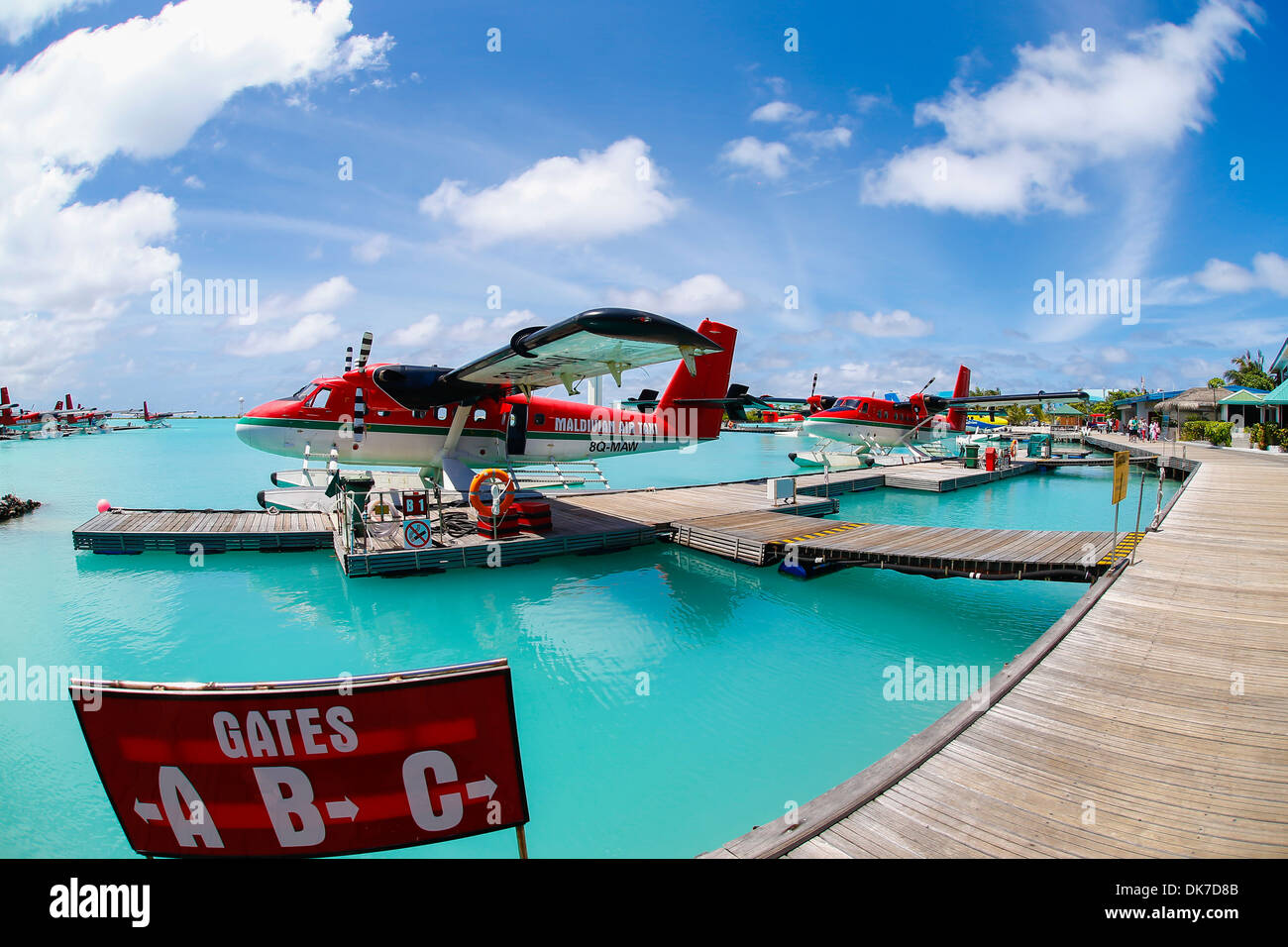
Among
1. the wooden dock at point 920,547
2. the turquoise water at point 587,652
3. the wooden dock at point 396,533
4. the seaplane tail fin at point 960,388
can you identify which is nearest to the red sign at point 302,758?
the turquoise water at point 587,652

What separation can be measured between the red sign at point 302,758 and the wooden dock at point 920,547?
10006mm

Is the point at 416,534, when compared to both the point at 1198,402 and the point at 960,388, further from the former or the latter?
the point at 1198,402

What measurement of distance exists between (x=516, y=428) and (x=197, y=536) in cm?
804

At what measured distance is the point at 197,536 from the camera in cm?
1377

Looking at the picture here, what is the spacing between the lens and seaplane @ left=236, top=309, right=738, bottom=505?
11703 mm

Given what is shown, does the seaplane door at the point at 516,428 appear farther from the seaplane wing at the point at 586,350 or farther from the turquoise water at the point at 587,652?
the turquoise water at the point at 587,652

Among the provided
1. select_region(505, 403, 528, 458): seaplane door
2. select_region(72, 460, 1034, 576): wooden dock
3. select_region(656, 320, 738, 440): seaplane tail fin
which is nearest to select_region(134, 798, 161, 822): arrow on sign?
select_region(72, 460, 1034, 576): wooden dock

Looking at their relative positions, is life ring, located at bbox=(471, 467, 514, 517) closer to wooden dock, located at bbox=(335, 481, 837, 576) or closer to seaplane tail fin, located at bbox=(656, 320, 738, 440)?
wooden dock, located at bbox=(335, 481, 837, 576)

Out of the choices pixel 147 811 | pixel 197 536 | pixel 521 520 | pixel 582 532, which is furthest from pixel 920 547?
pixel 197 536

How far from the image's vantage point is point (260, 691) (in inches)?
90.8

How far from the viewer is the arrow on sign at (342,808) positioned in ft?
8.11

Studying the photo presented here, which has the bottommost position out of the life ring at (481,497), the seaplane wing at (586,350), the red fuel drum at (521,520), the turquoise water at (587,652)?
the turquoise water at (587,652)

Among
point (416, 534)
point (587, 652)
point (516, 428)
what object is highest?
point (516, 428)
